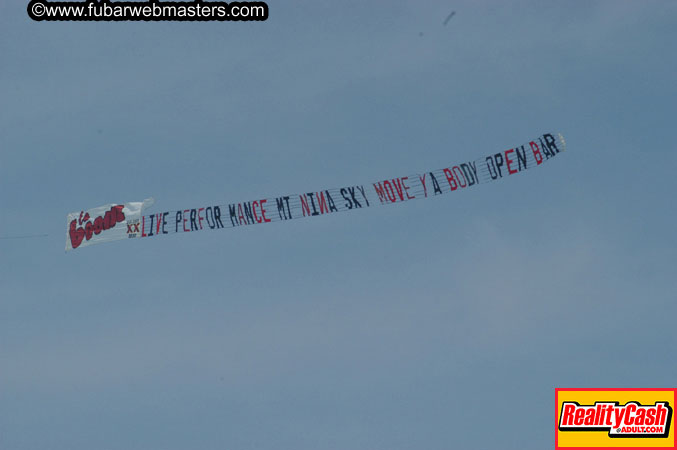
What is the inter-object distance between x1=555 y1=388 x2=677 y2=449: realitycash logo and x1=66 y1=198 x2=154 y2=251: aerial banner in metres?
36.8

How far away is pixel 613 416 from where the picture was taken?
314 feet

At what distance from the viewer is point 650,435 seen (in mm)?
95125

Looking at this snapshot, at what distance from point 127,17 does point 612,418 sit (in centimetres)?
4702

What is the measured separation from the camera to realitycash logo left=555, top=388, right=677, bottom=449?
9488 cm

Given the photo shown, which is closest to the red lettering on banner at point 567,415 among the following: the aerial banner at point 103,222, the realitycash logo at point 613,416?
the realitycash logo at point 613,416

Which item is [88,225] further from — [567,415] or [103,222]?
[567,415]

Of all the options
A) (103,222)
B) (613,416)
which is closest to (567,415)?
(613,416)

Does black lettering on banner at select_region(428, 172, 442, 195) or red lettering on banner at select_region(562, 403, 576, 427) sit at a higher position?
black lettering on banner at select_region(428, 172, 442, 195)

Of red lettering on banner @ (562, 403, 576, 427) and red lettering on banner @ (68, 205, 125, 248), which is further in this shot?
red lettering on banner @ (68, 205, 125, 248)

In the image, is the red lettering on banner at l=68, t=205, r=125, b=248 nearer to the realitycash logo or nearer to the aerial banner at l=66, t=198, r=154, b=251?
the aerial banner at l=66, t=198, r=154, b=251

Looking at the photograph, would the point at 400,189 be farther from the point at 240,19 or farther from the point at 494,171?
the point at 240,19

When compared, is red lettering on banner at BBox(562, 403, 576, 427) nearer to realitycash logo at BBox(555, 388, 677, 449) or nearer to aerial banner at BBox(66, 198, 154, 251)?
realitycash logo at BBox(555, 388, 677, 449)

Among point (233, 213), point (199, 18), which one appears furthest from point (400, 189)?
point (199, 18)

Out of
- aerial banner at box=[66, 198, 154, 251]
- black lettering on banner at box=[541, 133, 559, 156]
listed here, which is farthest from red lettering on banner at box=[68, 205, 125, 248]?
black lettering on banner at box=[541, 133, 559, 156]
